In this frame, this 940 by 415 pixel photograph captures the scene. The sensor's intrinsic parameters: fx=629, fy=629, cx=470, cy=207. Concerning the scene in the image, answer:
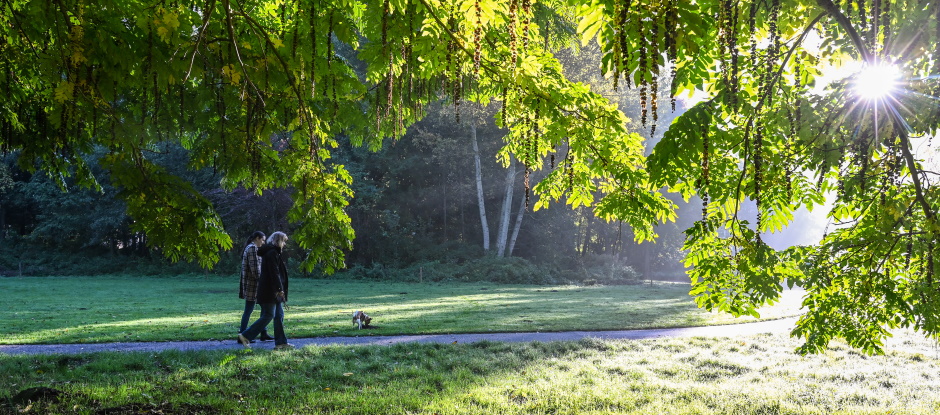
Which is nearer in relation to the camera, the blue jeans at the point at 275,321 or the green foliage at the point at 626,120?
the green foliage at the point at 626,120

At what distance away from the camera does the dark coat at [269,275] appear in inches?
336

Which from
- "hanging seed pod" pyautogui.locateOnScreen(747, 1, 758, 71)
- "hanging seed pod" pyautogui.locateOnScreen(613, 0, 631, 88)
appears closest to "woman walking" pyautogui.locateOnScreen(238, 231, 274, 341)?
"hanging seed pod" pyautogui.locateOnScreen(747, 1, 758, 71)

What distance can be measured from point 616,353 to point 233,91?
612 centimetres

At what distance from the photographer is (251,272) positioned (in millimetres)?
→ 9016

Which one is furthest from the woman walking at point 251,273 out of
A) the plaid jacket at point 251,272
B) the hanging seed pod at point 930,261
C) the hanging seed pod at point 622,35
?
the hanging seed pod at point 622,35

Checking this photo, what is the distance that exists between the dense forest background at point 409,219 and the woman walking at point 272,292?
17.4 meters

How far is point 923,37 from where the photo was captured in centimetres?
435

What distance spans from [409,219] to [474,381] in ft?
97.4

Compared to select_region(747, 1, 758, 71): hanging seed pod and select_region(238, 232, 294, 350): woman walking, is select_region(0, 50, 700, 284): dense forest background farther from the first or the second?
select_region(747, 1, 758, 71): hanging seed pod

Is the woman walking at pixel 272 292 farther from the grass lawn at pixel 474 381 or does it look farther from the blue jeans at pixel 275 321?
the grass lawn at pixel 474 381

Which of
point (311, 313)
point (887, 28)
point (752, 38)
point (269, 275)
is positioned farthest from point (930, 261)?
point (311, 313)

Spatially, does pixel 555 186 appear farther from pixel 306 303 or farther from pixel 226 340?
pixel 306 303

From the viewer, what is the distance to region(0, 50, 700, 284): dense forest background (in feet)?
97.0

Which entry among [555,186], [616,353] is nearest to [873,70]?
[555,186]
